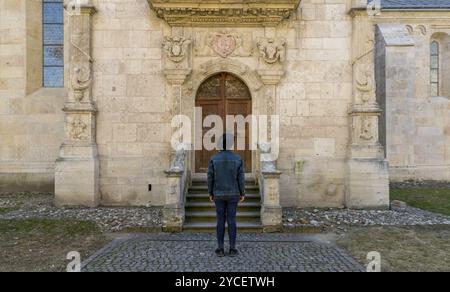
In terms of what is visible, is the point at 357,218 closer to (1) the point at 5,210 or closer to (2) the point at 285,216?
(2) the point at 285,216

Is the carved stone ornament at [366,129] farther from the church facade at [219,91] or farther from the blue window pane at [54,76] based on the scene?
the blue window pane at [54,76]

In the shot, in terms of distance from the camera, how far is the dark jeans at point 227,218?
5957mm

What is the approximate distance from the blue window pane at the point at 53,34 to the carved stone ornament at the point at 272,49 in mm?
7186

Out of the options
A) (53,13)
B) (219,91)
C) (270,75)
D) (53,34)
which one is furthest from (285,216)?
(53,13)

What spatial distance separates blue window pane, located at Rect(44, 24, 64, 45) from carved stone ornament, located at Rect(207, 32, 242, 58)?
5995 millimetres

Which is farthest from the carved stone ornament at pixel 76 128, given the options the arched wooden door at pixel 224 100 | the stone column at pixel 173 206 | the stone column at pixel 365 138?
the stone column at pixel 365 138

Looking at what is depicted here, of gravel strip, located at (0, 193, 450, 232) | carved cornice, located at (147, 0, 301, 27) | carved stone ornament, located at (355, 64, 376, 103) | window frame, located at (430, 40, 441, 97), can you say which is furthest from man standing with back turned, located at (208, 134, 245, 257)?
window frame, located at (430, 40, 441, 97)

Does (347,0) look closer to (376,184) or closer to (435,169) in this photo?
(376,184)

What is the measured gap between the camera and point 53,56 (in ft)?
41.8

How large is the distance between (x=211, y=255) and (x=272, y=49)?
5903mm

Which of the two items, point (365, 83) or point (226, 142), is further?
point (365, 83)

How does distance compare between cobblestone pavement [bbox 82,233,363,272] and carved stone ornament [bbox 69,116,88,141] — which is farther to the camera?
carved stone ornament [bbox 69,116,88,141]

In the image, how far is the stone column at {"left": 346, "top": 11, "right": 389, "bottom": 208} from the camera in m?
9.63

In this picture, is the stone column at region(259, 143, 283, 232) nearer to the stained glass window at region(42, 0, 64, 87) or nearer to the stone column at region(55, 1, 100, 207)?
the stone column at region(55, 1, 100, 207)
